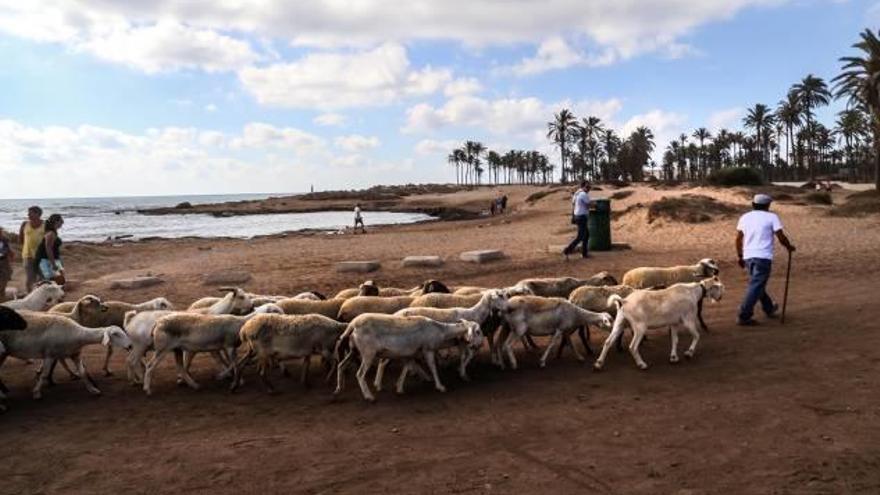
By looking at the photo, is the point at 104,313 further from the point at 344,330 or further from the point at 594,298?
the point at 594,298

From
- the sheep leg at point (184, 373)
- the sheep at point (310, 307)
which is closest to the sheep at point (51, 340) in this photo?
the sheep leg at point (184, 373)

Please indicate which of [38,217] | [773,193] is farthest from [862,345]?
[773,193]

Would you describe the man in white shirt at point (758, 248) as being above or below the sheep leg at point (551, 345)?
above

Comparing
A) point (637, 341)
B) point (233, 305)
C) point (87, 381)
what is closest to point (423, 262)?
point (233, 305)

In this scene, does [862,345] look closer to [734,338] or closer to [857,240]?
[734,338]

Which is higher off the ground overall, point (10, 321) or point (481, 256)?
point (10, 321)

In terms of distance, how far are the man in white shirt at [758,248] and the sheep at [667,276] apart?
93 centimetres

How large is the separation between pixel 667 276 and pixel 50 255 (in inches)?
495

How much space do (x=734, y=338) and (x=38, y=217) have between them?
1400 cm

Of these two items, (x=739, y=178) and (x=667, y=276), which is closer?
(x=667, y=276)

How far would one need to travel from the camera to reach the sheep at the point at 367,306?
10586 millimetres

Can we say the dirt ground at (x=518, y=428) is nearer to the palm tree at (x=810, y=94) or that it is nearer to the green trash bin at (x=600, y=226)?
the green trash bin at (x=600, y=226)

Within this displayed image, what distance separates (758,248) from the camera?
11695mm

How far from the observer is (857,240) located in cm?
2238
